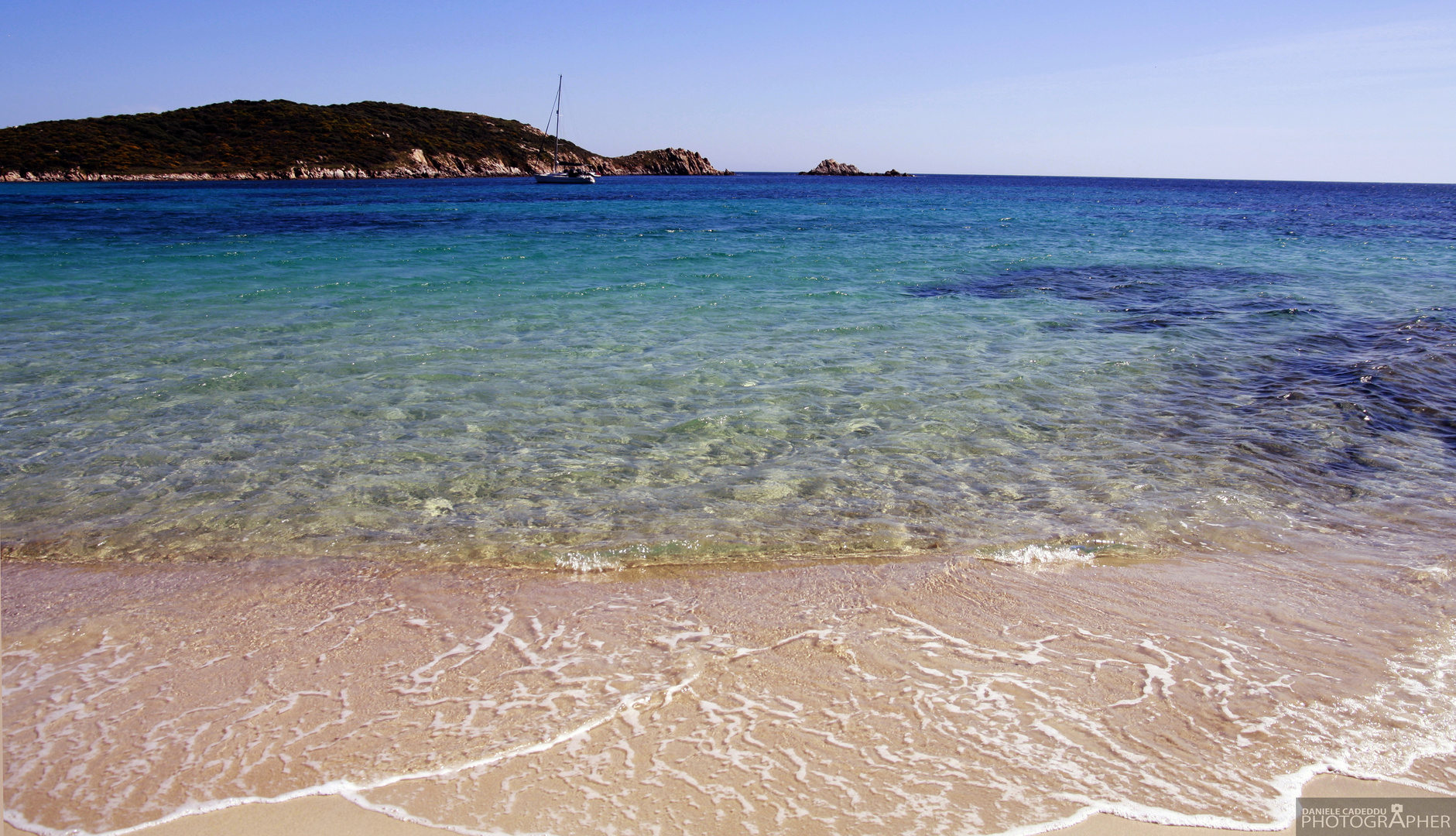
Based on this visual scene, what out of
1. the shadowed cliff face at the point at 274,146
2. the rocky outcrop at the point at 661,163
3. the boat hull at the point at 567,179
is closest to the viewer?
the shadowed cliff face at the point at 274,146

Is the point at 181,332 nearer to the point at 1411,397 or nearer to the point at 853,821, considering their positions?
the point at 853,821

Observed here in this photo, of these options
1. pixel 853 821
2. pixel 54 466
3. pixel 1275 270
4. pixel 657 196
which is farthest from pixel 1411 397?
pixel 657 196

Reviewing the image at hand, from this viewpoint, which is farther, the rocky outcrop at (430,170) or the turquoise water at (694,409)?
→ the rocky outcrop at (430,170)

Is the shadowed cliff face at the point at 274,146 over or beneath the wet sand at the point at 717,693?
over

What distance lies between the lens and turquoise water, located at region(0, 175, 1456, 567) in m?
5.21

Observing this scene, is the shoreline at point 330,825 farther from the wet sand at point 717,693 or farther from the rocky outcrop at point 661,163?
the rocky outcrop at point 661,163

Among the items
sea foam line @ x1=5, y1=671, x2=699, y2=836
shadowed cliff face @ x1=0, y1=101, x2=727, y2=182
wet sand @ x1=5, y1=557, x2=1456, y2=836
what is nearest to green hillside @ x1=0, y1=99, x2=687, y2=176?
shadowed cliff face @ x1=0, y1=101, x2=727, y2=182

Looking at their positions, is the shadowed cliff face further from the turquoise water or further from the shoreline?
the shoreline

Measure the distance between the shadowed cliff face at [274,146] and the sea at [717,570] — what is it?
8468 cm

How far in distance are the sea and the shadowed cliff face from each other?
84.7 m

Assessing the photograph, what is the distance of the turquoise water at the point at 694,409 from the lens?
5215 millimetres

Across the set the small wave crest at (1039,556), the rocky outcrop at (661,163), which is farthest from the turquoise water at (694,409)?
the rocky outcrop at (661,163)

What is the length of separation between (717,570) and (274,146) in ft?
344

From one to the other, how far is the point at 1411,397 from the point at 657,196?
60.9 meters
